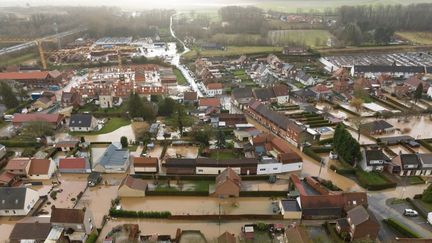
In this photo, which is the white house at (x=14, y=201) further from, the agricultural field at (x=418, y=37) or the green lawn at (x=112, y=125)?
the agricultural field at (x=418, y=37)

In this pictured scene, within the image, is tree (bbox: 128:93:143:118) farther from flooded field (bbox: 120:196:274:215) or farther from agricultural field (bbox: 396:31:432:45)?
agricultural field (bbox: 396:31:432:45)

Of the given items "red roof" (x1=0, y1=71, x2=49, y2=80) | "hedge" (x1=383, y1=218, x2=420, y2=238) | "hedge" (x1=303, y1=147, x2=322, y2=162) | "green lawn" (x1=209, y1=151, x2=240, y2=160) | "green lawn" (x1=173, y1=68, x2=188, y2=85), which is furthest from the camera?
"green lawn" (x1=173, y1=68, x2=188, y2=85)

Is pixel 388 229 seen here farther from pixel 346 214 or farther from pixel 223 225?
pixel 223 225

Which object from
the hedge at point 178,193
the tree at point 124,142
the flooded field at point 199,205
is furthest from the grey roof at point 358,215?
the tree at point 124,142

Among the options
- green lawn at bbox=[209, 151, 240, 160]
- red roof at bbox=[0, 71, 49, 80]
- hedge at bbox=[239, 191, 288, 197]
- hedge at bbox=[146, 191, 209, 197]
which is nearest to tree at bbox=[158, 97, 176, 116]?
green lawn at bbox=[209, 151, 240, 160]

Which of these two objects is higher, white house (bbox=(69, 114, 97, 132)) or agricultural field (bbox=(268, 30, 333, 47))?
agricultural field (bbox=(268, 30, 333, 47))

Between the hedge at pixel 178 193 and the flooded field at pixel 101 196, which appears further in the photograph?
the hedge at pixel 178 193

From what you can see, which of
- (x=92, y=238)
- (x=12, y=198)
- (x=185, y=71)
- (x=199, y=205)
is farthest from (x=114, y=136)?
(x=185, y=71)

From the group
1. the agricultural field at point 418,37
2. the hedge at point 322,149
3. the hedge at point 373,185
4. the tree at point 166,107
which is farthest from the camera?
the agricultural field at point 418,37
